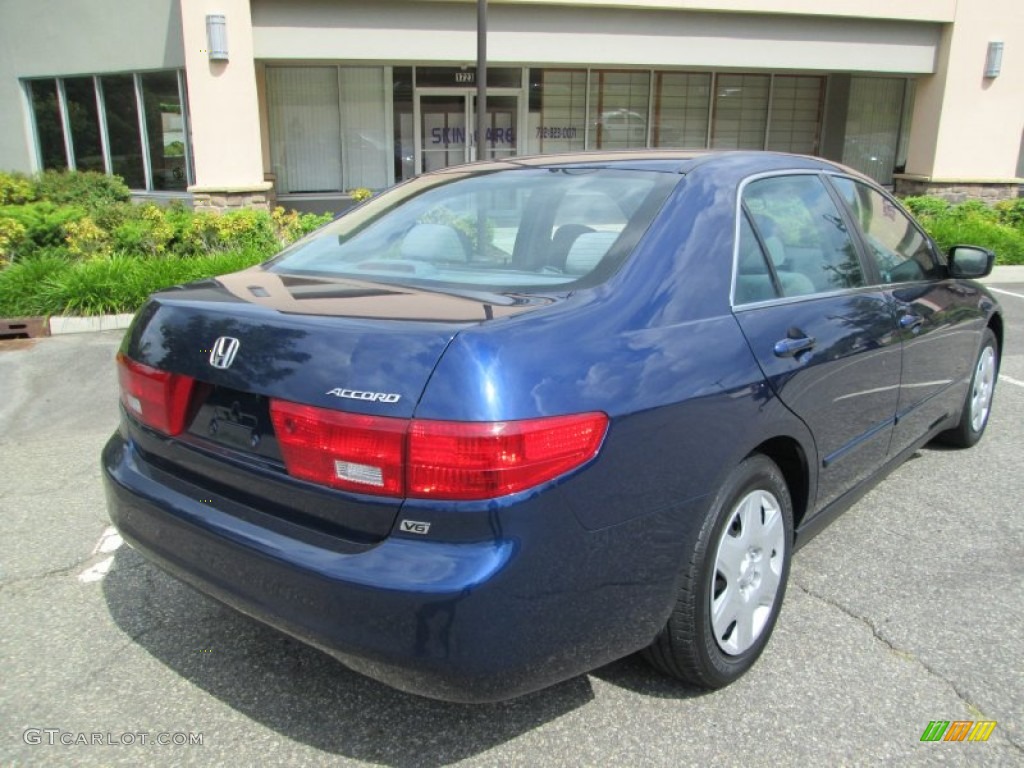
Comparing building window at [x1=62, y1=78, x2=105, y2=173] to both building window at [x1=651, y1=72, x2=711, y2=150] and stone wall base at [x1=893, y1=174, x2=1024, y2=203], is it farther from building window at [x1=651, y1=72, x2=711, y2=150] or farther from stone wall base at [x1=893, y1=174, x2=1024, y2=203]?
stone wall base at [x1=893, y1=174, x2=1024, y2=203]

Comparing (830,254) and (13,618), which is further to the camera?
(830,254)

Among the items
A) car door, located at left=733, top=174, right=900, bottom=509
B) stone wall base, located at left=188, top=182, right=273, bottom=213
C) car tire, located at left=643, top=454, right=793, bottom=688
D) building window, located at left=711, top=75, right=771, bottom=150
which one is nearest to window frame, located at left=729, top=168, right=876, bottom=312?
car door, located at left=733, top=174, right=900, bottom=509

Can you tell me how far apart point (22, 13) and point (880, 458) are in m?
16.4

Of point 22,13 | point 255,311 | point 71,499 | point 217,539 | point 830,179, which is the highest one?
point 22,13

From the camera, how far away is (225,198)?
11547mm

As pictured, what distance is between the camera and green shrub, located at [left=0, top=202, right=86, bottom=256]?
9.48m

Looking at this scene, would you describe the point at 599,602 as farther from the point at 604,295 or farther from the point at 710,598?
the point at 604,295

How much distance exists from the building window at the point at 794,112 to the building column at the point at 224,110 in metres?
11.2

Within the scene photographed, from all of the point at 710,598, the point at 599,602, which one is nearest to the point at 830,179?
the point at 710,598

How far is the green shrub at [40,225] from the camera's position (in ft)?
31.1

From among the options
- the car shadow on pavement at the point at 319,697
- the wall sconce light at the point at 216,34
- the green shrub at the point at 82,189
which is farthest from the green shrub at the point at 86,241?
the car shadow on pavement at the point at 319,697

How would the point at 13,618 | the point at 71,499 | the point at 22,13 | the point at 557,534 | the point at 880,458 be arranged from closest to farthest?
the point at 557,534, the point at 13,618, the point at 880,458, the point at 71,499, the point at 22,13

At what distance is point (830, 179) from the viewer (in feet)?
11.3

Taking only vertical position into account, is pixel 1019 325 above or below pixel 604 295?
below
